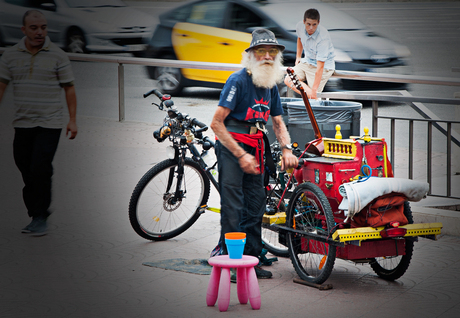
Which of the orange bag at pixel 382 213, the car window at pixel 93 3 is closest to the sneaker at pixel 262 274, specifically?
the orange bag at pixel 382 213

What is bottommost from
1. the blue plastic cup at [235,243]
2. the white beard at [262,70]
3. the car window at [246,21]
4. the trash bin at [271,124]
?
the blue plastic cup at [235,243]

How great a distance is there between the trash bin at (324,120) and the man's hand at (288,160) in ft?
4.50

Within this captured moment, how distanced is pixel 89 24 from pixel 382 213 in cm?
963

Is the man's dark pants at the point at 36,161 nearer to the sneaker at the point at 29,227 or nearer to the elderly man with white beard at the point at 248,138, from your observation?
the sneaker at the point at 29,227

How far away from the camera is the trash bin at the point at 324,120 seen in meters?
6.50

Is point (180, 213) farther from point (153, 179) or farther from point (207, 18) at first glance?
point (207, 18)

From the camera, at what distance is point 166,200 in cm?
608

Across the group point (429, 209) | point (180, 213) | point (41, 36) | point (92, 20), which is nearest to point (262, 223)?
point (180, 213)

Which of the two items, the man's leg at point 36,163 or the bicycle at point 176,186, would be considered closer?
the bicycle at point 176,186

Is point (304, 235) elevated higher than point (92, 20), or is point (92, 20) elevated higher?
point (92, 20)

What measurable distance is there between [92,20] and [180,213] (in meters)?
7.91

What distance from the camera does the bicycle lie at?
589 cm

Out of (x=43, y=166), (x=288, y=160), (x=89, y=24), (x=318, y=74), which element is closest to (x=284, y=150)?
(x=288, y=160)

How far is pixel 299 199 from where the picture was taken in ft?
17.0
